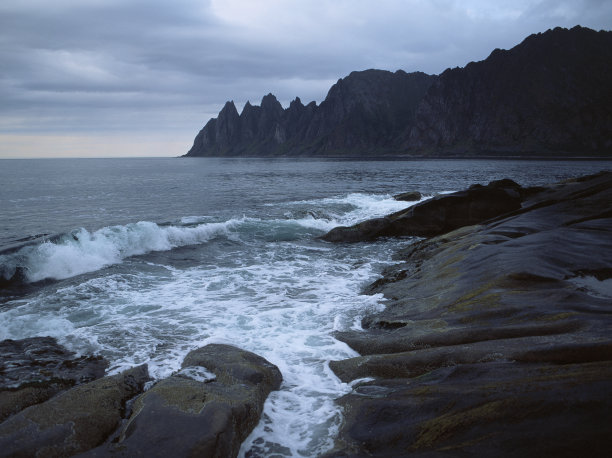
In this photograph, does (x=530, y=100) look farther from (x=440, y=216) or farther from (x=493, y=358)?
(x=493, y=358)

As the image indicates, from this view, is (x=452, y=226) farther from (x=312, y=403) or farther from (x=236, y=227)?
(x=312, y=403)

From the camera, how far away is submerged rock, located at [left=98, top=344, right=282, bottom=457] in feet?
13.2

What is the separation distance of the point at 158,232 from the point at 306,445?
50.4ft

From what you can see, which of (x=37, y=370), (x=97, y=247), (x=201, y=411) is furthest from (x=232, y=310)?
(x=97, y=247)

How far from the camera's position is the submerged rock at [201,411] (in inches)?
158

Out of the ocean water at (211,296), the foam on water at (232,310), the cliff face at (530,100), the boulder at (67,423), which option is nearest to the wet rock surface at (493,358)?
the foam on water at (232,310)

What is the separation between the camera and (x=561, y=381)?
13.0 feet

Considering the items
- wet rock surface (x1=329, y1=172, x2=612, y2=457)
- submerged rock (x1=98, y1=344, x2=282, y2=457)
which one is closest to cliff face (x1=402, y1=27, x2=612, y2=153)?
wet rock surface (x1=329, y1=172, x2=612, y2=457)

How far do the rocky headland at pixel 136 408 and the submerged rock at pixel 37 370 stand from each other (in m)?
0.02

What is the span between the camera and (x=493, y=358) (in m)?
5.05

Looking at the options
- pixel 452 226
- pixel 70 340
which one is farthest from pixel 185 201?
pixel 70 340

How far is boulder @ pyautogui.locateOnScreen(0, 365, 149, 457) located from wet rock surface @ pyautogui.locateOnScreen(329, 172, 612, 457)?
2.70 m

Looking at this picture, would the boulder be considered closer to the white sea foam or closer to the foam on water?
the foam on water

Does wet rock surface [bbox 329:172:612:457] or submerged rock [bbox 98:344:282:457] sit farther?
submerged rock [bbox 98:344:282:457]
